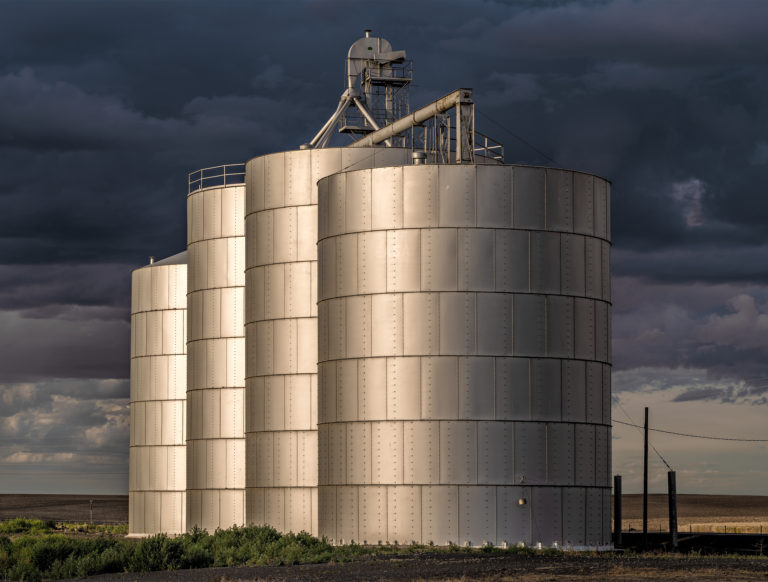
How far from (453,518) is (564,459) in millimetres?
3936

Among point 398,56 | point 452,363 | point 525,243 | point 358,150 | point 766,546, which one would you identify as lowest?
point 766,546

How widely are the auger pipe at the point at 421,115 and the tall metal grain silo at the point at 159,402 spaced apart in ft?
40.3

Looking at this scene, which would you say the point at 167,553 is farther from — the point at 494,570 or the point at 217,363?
the point at 217,363

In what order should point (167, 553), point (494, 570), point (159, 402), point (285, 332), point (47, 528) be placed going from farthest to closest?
point (47, 528), point (159, 402), point (285, 332), point (167, 553), point (494, 570)

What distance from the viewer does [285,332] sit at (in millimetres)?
45344

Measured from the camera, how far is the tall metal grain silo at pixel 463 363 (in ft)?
125

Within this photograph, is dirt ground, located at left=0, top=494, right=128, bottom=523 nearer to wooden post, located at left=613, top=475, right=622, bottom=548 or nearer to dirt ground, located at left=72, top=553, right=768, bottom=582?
wooden post, located at left=613, top=475, right=622, bottom=548

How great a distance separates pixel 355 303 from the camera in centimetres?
Answer: 3959

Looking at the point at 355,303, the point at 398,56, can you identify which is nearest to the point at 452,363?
the point at 355,303

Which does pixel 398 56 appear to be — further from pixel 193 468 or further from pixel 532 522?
pixel 532 522

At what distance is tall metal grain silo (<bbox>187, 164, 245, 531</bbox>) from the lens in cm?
5034

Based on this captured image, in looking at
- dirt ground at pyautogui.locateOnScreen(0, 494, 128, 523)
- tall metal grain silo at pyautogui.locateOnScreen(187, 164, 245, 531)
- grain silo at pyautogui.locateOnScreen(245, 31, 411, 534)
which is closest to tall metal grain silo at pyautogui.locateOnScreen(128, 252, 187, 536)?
tall metal grain silo at pyautogui.locateOnScreen(187, 164, 245, 531)

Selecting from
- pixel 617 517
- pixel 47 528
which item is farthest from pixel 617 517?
pixel 47 528

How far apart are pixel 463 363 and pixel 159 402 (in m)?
24.1
